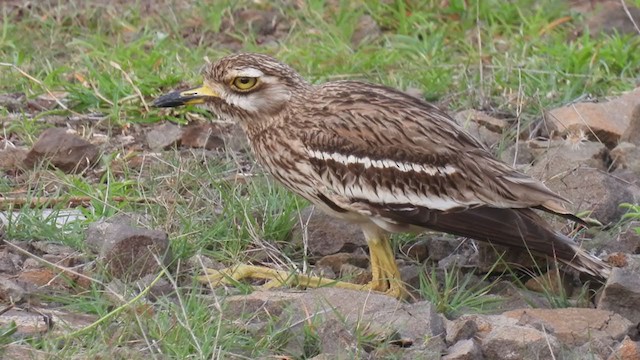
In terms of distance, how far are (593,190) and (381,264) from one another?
116 cm

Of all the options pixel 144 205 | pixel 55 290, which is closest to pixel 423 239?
pixel 144 205

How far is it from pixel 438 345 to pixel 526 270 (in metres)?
1.06

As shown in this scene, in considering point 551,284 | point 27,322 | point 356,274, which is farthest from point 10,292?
point 551,284

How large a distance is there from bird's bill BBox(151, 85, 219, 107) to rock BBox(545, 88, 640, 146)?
198 centimetres

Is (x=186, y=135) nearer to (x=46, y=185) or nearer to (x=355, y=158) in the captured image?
(x=46, y=185)

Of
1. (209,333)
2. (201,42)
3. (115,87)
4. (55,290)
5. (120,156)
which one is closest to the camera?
(209,333)

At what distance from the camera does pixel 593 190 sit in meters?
6.44

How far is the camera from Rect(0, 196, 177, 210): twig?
634 cm

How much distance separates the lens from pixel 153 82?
7.70 metres

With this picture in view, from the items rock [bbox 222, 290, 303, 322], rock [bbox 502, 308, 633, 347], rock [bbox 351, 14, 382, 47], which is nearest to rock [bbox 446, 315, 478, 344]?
rock [bbox 502, 308, 633, 347]

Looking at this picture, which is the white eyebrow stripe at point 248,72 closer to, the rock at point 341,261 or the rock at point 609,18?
the rock at point 341,261

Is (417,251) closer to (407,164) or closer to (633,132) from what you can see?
(407,164)

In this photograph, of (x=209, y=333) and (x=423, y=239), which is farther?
(x=423, y=239)

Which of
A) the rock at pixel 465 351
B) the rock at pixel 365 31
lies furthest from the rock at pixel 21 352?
the rock at pixel 365 31
